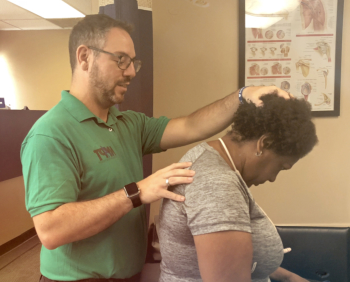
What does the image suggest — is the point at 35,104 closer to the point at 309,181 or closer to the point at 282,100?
the point at 309,181

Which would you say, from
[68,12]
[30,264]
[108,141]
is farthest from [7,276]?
[68,12]

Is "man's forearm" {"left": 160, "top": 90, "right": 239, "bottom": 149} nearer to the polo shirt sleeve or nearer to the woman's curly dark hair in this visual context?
the woman's curly dark hair

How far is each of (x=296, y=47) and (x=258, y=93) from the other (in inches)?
40.2

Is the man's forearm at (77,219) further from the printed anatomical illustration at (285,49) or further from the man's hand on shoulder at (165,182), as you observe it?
the printed anatomical illustration at (285,49)

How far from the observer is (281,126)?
81cm

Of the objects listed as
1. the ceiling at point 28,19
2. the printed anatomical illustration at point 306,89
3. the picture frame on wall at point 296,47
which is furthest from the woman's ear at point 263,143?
the ceiling at point 28,19

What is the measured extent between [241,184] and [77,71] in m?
0.77

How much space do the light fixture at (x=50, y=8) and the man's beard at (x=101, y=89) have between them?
3.09m

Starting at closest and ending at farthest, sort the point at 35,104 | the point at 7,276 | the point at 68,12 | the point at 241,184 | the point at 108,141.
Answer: the point at 241,184, the point at 108,141, the point at 7,276, the point at 68,12, the point at 35,104

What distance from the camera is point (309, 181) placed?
6.17 feet

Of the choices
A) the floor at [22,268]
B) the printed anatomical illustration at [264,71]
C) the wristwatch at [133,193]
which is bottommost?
the floor at [22,268]

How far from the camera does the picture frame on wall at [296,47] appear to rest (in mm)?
1758

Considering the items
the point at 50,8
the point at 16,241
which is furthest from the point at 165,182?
the point at 50,8

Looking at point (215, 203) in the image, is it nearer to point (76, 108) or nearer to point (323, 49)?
point (76, 108)
